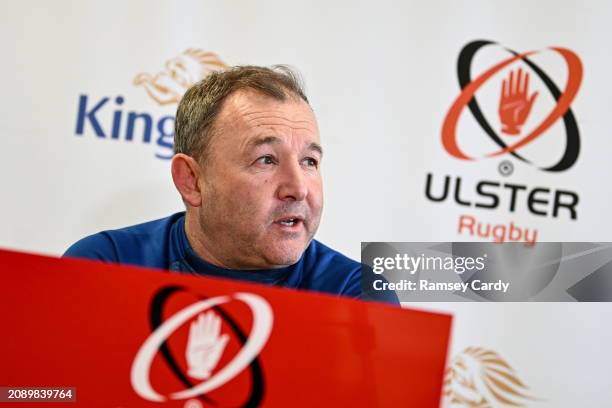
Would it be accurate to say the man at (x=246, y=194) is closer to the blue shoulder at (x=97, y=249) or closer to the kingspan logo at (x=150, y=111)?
the blue shoulder at (x=97, y=249)

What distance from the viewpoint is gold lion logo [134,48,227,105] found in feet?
7.31

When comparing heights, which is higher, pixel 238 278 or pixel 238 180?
pixel 238 180

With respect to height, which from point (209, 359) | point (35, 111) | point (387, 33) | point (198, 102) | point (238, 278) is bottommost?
point (209, 359)

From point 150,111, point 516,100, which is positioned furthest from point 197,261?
point 516,100

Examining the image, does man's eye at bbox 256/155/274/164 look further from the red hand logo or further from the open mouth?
the red hand logo

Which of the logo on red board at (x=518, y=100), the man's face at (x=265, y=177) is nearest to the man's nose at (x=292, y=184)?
the man's face at (x=265, y=177)

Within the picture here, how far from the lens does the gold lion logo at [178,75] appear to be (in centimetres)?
223

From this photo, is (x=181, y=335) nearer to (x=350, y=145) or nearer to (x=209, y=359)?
(x=209, y=359)

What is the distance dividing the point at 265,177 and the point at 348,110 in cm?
89

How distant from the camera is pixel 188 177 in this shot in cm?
160

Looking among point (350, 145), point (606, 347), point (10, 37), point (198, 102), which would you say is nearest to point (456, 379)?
point (606, 347)

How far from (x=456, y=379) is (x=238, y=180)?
4.02 feet

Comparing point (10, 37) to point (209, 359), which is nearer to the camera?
point (209, 359)

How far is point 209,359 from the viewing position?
2.80 ft
